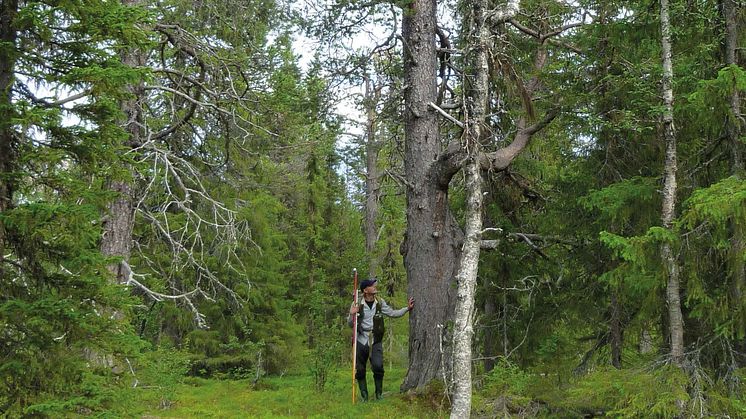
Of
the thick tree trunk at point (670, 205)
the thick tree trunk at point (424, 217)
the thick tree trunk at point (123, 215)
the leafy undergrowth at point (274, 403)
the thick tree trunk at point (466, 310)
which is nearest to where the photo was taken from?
the thick tree trunk at point (670, 205)

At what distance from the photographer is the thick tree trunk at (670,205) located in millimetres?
6734

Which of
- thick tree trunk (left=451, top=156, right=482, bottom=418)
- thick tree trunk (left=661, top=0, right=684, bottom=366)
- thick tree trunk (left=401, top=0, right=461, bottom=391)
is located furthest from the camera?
thick tree trunk (left=401, top=0, right=461, bottom=391)

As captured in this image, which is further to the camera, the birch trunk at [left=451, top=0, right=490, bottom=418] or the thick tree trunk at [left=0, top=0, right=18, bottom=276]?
the birch trunk at [left=451, top=0, right=490, bottom=418]

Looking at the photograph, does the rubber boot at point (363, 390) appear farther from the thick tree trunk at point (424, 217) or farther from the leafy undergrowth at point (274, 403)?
the thick tree trunk at point (424, 217)

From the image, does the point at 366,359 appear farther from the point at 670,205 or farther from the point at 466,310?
the point at 670,205

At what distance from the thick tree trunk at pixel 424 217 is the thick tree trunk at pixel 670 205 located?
10.7 ft

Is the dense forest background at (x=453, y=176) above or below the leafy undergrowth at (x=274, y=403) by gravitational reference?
above

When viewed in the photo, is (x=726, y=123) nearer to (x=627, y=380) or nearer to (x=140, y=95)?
(x=627, y=380)

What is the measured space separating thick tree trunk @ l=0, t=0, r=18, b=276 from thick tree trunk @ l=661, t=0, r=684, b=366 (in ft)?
20.7

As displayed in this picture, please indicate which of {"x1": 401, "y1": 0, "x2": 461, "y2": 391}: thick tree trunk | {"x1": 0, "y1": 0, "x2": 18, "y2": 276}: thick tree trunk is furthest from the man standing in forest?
{"x1": 0, "y1": 0, "x2": 18, "y2": 276}: thick tree trunk

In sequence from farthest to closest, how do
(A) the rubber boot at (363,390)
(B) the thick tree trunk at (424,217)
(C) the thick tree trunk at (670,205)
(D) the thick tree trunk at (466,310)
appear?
(A) the rubber boot at (363,390) < (B) the thick tree trunk at (424,217) < (D) the thick tree trunk at (466,310) < (C) the thick tree trunk at (670,205)

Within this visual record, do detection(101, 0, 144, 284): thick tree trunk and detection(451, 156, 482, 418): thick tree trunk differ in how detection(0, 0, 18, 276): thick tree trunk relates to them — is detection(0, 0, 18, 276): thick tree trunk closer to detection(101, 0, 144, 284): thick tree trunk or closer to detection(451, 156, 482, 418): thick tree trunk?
detection(101, 0, 144, 284): thick tree trunk

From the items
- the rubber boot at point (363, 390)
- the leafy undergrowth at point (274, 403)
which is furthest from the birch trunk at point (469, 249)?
the rubber boot at point (363, 390)

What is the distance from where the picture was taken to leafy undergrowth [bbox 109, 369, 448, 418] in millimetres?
8547
